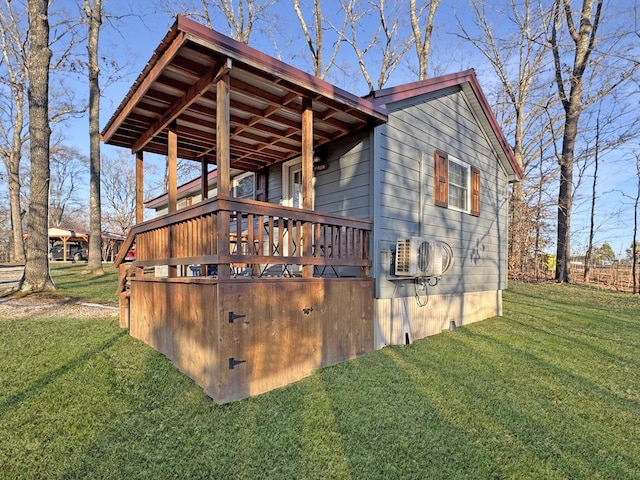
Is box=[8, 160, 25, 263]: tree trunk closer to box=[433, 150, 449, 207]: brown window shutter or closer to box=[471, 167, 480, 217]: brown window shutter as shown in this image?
box=[433, 150, 449, 207]: brown window shutter

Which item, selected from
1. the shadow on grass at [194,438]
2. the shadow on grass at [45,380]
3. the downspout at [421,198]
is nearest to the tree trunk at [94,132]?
the shadow on grass at [45,380]

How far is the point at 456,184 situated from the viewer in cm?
677

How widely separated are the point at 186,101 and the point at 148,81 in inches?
16.7

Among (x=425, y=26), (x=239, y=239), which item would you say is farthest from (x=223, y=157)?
(x=425, y=26)

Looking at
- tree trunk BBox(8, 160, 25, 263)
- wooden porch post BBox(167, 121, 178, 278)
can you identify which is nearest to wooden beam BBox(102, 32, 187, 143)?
wooden porch post BBox(167, 121, 178, 278)

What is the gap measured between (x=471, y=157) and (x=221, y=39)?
5677 mm

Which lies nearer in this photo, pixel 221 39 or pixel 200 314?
pixel 221 39

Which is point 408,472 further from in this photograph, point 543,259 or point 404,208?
point 543,259

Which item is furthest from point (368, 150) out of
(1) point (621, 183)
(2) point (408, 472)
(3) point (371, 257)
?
(1) point (621, 183)

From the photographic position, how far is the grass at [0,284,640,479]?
2.32 metres

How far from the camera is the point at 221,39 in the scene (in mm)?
3035

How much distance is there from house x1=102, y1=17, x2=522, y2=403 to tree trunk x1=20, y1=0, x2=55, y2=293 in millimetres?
3220

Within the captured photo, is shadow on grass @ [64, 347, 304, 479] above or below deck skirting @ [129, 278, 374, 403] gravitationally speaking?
below

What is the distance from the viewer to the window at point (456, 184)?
613 cm
